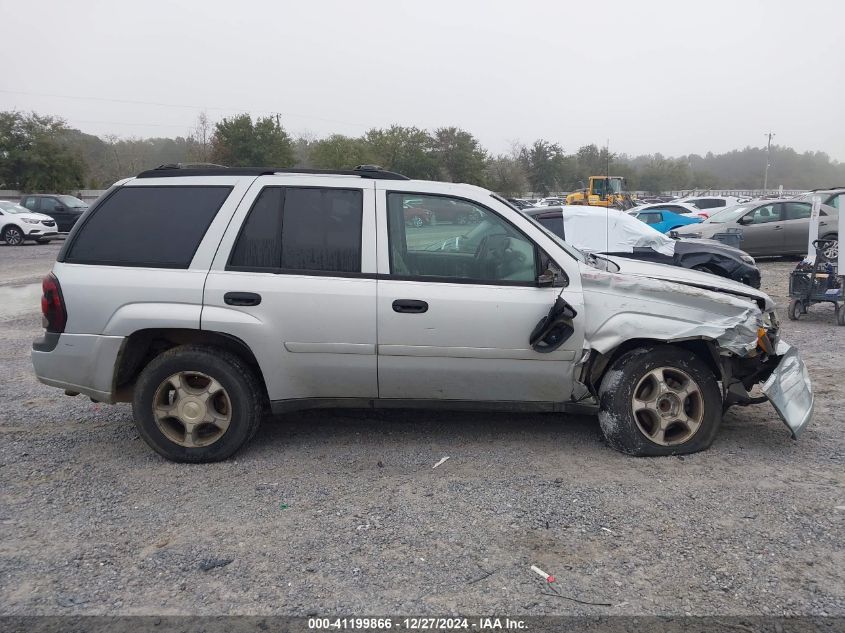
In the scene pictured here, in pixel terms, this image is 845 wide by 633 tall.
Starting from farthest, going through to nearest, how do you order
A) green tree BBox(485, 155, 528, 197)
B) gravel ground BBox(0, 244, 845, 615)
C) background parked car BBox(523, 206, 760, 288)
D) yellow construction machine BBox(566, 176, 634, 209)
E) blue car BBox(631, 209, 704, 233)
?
1. green tree BBox(485, 155, 528, 197)
2. yellow construction machine BBox(566, 176, 634, 209)
3. blue car BBox(631, 209, 704, 233)
4. background parked car BBox(523, 206, 760, 288)
5. gravel ground BBox(0, 244, 845, 615)

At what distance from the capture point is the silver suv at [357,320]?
4.27 metres

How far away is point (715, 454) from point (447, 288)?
6.89ft

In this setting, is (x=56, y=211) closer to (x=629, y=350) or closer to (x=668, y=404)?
(x=629, y=350)

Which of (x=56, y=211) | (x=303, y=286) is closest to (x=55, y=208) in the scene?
(x=56, y=211)

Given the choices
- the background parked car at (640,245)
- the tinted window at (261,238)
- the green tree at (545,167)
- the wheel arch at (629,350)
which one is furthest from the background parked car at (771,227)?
the green tree at (545,167)

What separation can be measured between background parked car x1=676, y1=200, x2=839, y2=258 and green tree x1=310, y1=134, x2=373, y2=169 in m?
32.6

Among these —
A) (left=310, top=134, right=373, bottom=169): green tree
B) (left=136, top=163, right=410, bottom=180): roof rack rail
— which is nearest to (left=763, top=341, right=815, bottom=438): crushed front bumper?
(left=136, top=163, right=410, bottom=180): roof rack rail

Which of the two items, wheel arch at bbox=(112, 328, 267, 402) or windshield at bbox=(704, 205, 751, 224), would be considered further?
windshield at bbox=(704, 205, 751, 224)

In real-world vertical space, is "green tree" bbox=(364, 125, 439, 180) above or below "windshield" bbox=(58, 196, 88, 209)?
above

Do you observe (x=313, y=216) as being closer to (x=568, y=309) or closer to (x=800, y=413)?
(x=568, y=309)

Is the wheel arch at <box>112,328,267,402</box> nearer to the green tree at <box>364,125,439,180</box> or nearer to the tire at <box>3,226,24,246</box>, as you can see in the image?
the tire at <box>3,226,24,246</box>

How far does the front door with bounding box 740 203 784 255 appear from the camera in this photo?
54.3ft

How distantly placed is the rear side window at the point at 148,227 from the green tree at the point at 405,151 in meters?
39.0

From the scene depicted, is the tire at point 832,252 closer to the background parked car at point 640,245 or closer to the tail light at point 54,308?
the background parked car at point 640,245
